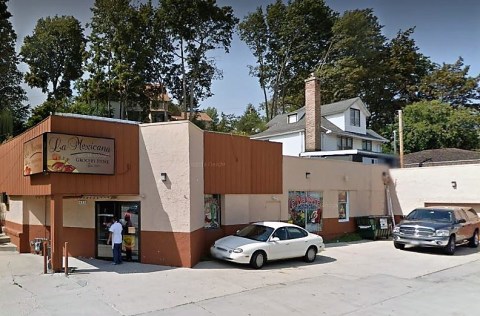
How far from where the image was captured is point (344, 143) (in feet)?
119

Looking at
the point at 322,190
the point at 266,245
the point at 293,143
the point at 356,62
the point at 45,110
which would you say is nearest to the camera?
the point at 266,245

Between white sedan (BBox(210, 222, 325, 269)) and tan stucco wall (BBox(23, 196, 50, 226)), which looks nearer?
white sedan (BBox(210, 222, 325, 269))

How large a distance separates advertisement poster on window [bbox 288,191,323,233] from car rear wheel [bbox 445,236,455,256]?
18.5 ft

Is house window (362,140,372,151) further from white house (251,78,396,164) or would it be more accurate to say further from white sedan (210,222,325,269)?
white sedan (210,222,325,269)

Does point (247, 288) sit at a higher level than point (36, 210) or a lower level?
lower

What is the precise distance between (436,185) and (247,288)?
15.7 m

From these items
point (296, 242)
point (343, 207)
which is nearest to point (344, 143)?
point (343, 207)

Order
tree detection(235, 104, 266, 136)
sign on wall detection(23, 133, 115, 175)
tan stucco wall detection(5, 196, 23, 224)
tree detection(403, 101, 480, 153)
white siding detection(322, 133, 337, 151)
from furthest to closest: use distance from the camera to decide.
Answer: tree detection(235, 104, 266, 136) < tree detection(403, 101, 480, 153) < white siding detection(322, 133, 337, 151) < tan stucco wall detection(5, 196, 23, 224) < sign on wall detection(23, 133, 115, 175)

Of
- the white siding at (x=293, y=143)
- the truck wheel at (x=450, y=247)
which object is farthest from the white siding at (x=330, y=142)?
the truck wheel at (x=450, y=247)

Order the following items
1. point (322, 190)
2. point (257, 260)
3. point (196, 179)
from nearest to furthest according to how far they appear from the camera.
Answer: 1. point (257, 260)
2. point (196, 179)
3. point (322, 190)

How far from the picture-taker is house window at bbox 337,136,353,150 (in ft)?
117

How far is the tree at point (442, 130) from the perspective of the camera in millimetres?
41406

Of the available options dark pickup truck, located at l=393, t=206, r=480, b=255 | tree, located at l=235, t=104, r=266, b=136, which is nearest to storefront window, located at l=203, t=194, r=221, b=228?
dark pickup truck, located at l=393, t=206, r=480, b=255

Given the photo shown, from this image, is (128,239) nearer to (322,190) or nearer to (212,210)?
(212,210)
